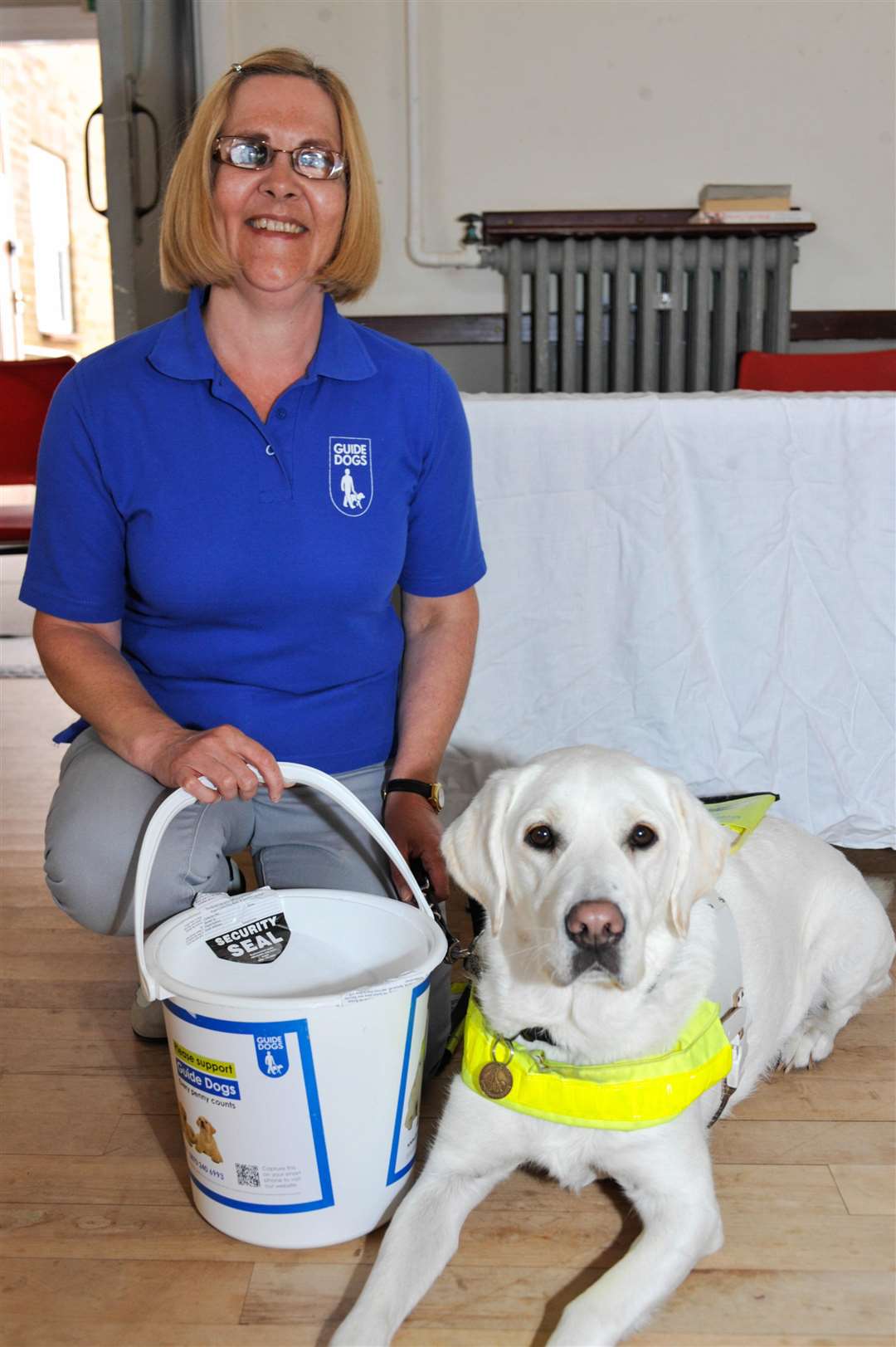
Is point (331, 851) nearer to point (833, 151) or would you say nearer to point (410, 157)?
point (410, 157)

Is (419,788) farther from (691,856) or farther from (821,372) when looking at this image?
(821,372)

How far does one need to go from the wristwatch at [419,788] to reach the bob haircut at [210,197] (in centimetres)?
73

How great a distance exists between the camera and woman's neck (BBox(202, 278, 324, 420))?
1.61m

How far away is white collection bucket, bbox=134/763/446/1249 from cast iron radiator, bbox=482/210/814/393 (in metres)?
3.56

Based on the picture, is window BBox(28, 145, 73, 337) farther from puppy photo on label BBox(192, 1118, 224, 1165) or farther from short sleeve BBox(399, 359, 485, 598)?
puppy photo on label BBox(192, 1118, 224, 1165)

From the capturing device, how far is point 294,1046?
1.15m

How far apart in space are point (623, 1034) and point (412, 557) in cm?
78

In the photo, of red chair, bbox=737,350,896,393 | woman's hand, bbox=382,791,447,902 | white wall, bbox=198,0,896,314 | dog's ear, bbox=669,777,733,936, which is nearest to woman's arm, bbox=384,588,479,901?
woman's hand, bbox=382,791,447,902

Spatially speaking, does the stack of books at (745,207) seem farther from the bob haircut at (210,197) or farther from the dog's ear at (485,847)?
the dog's ear at (485,847)

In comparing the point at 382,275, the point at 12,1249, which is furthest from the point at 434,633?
the point at 382,275

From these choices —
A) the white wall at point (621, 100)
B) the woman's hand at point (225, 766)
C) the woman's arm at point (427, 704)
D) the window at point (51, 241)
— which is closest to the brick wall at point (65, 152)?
the window at point (51, 241)

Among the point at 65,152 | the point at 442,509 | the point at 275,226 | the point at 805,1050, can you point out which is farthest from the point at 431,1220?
the point at 65,152

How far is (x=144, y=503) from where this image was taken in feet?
5.03

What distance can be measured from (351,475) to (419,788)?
17.2 inches
